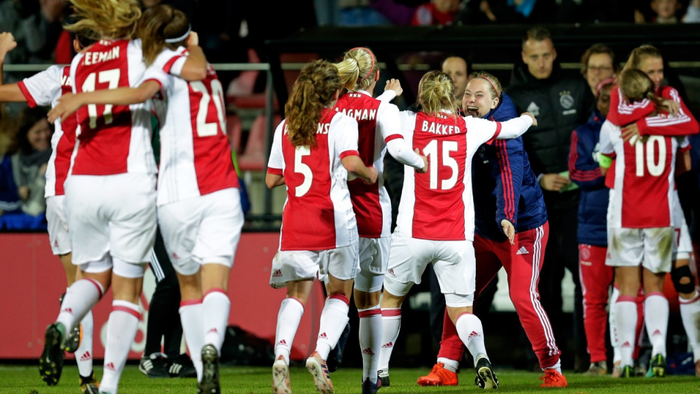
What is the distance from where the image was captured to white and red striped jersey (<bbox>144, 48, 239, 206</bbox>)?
539cm

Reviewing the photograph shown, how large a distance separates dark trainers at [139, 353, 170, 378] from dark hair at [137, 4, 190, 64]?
363 centimetres

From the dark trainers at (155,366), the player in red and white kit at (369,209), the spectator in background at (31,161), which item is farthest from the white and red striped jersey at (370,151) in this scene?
the spectator in background at (31,161)

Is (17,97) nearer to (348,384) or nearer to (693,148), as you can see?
(348,384)

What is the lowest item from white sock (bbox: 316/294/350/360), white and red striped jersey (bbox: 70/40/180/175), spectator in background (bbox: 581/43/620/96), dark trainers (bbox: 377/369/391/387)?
dark trainers (bbox: 377/369/391/387)

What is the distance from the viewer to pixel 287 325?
19.1 feet

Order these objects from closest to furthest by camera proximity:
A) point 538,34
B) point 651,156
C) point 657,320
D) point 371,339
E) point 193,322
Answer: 1. point 193,322
2. point 371,339
3. point 657,320
4. point 651,156
5. point 538,34

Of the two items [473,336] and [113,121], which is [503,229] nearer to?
[473,336]

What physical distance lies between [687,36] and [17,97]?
5506 millimetres

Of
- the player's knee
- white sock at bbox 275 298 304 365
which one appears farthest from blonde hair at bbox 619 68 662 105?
white sock at bbox 275 298 304 365

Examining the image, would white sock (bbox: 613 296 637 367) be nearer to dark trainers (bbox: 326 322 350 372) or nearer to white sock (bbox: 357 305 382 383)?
dark trainers (bbox: 326 322 350 372)

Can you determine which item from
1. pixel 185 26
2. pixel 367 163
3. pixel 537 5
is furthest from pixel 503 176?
pixel 537 5

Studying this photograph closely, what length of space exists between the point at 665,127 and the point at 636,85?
16.0 inches

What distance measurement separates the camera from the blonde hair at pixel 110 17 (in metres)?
5.32

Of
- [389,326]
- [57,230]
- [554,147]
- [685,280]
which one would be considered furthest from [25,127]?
[685,280]
